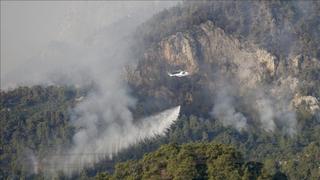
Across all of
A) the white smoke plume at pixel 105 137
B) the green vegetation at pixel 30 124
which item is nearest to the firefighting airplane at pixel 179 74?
the white smoke plume at pixel 105 137

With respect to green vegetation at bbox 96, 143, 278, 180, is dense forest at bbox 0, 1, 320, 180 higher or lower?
lower

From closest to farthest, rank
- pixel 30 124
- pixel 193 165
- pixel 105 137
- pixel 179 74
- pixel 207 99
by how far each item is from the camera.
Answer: pixel 193 165 < pixel 105 137 < pixel 30 124 < pixel 207 99 < pixel 179 74

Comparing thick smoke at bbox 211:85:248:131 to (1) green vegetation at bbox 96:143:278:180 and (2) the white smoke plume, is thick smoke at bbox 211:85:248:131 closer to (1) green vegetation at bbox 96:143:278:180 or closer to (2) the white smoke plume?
(2) the white smoke plume

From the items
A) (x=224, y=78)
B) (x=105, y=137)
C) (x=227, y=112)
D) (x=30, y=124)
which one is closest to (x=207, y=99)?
(x=227, y=112)

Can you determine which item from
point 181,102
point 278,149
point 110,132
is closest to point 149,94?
point 181,102

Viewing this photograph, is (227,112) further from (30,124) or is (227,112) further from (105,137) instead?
(30,124)

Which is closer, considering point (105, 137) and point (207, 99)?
point (105, 137)

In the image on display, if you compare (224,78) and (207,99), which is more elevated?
(224,78)

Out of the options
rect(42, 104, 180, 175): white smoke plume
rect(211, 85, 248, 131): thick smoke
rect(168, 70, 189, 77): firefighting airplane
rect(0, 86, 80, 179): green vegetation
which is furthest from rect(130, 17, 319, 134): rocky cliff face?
rect(0, 86, 80, 179): green vegetation

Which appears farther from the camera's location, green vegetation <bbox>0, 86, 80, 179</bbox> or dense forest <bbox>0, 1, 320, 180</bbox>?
dense forest <bbox>0, 1, 320, 180</bbox>
